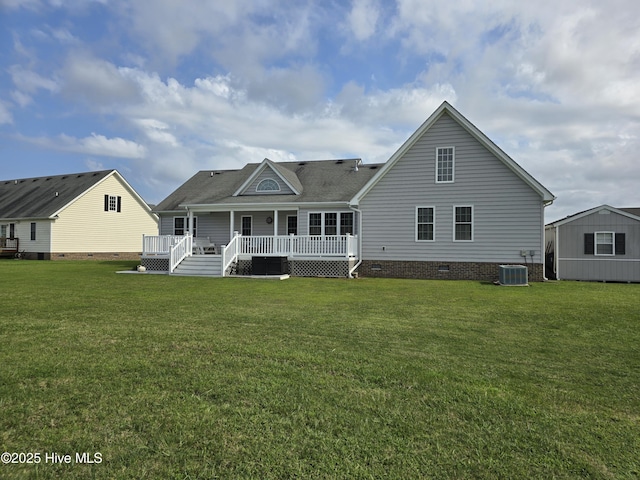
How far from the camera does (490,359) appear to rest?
17.6 feet

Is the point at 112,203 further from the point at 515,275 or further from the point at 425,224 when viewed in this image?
the point at 515,275

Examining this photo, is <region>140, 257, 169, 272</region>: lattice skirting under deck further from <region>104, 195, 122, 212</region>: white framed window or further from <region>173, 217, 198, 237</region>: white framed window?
<region>104, 195, 122, 212</region>: white framed window

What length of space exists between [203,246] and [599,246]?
18.4m

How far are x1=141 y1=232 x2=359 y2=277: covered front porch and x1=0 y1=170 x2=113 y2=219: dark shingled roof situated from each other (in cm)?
1667

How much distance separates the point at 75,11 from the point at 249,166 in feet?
45.4

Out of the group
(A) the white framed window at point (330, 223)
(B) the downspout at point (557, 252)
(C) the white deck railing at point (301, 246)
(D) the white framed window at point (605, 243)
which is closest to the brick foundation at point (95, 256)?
(C) the white deck railing at point (301, 246)

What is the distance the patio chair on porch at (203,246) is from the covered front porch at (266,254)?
4.31ft

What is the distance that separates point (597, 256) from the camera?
17.5m

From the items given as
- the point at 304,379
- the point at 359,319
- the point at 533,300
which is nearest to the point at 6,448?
the point at 304,379

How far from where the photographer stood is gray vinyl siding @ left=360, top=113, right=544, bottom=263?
17.0 meters

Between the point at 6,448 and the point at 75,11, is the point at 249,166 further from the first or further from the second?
the point at 6,448

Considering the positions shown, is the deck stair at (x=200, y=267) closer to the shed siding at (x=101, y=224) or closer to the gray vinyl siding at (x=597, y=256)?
the gray vinyl siding at (x=597, y=256)

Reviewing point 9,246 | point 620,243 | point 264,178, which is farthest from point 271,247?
point 9,246

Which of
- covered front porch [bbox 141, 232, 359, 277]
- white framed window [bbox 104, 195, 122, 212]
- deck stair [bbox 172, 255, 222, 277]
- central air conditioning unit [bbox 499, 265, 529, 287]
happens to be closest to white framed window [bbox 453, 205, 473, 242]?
central air conditioning unit [bbox 499, 265, 529, 287]
